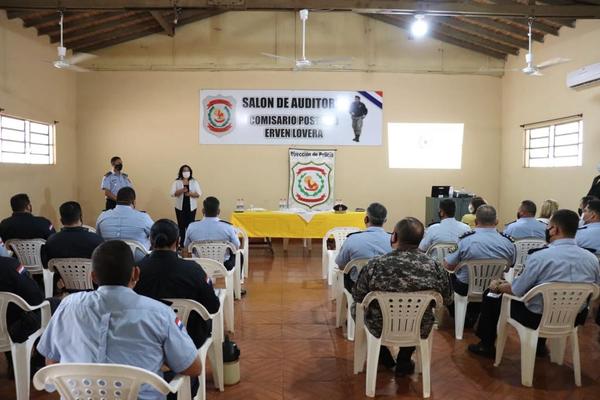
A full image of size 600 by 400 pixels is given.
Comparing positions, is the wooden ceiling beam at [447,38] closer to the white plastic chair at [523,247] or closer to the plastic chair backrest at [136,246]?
the white plastic chair at [523,247]

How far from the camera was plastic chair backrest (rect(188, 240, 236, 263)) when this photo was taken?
14.0 ft

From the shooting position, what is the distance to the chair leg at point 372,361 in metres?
2.64

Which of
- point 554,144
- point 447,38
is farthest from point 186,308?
point 447,38

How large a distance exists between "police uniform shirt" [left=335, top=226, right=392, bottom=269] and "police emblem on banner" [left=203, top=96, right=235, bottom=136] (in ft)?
19.1

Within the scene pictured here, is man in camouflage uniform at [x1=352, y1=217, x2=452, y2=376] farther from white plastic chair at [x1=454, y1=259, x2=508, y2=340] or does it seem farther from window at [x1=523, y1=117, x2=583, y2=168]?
window at [x1=523, y1=117, x2=583, y2=168]

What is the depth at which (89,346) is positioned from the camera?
5.13 ft

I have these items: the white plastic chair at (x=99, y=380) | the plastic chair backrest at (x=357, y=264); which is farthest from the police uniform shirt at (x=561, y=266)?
the white plastic chair at (x=99, y=380)

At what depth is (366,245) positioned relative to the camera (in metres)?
3.44

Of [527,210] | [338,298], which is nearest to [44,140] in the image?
[338,298]

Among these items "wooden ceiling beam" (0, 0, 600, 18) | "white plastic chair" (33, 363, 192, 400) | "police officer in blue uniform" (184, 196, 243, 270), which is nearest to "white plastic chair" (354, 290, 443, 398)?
"white plastic chair" (33, 363, 192, 400)

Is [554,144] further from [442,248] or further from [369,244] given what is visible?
[369,244]

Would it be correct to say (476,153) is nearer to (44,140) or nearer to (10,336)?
(44,140)

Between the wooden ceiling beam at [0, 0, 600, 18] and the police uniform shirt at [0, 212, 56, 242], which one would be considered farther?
the wooden ceiling beam at [0, 0, 600, 18]

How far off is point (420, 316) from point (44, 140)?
7556mm
